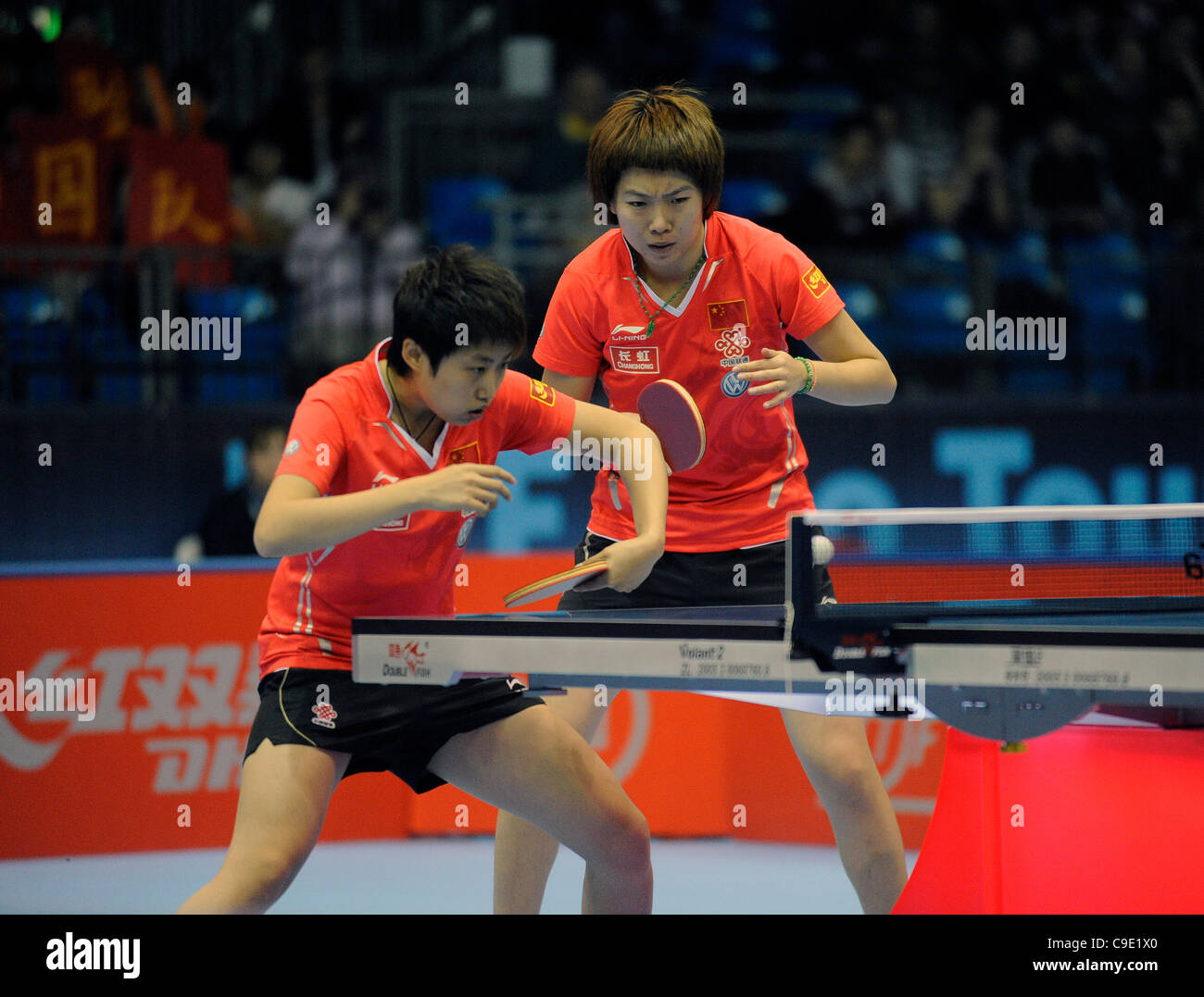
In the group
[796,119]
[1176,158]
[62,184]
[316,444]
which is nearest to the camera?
[316,444]

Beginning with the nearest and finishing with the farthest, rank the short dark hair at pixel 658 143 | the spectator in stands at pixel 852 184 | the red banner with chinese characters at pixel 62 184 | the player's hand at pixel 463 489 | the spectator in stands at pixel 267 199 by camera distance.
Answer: the player's hand at pixel 463 489 < the short dark hair at pixel 658 143 < the red banner with chinese characters at pixel 62 184 < the spectator in stands at pixel 267 199 < the spectator in stands at pixel 852 184

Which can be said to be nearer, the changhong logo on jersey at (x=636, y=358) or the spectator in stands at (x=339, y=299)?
the changhong logo on jersey at (x=636, y=358)

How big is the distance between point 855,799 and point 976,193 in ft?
22.3

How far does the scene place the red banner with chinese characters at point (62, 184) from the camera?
26.8 ft

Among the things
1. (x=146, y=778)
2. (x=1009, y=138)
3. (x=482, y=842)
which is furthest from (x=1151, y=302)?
(x=146, y=778)

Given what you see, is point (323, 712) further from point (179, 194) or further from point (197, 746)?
point (179, 194)

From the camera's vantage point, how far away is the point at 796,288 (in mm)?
3588

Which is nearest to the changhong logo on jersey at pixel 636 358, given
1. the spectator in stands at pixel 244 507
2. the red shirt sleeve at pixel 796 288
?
the red shirt sleeve at pixel 796 288

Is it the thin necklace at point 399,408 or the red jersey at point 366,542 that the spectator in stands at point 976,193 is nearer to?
the red jersey at point 366,542

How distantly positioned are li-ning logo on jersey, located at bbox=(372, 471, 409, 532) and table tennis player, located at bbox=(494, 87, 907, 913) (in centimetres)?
67

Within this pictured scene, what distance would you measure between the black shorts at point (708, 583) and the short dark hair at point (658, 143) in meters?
0.81

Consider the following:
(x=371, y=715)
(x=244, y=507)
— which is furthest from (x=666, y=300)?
(x=244, y=507)

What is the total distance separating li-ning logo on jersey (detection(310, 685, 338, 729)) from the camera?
9.68ft
